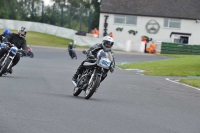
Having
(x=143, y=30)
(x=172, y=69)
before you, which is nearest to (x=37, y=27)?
(x=143, y=30)

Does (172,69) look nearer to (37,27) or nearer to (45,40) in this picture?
(45,40)

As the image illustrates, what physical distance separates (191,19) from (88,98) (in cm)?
5483

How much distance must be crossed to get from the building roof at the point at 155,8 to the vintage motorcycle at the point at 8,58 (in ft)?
158

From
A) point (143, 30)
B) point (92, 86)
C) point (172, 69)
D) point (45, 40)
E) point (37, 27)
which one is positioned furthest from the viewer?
point (37, 27)

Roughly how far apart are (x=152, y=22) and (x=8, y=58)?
162 ft

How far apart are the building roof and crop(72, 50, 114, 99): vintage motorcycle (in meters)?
53.0

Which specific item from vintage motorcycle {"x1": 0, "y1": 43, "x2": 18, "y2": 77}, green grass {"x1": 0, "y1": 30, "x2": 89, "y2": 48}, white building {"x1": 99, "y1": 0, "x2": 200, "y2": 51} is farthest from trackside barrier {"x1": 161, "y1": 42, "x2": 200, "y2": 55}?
vintage motorcycle {"x1": 0, "y1": 43, "x2": 18, "y2": 77}

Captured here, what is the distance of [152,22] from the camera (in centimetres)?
6825

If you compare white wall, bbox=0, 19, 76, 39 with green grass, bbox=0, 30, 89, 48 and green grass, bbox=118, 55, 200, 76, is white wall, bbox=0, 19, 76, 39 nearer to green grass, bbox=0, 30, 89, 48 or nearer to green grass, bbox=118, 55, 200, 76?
green grass, bbox=0, 30, 89, 48

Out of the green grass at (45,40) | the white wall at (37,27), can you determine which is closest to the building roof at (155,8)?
the white wall at (37,27)

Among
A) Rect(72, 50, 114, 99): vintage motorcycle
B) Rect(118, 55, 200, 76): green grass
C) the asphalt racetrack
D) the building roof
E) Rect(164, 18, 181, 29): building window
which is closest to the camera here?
the asphalt racetrack

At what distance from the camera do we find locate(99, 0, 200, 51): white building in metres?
67.9

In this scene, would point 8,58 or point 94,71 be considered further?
point 8,58

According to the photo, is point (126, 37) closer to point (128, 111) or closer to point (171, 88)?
point (171, 88)
